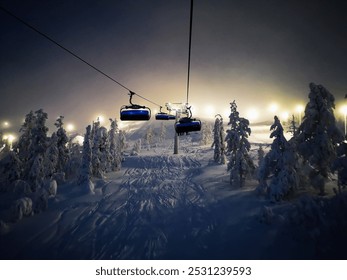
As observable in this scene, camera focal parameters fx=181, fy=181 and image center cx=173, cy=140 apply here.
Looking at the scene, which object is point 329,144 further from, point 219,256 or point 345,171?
→ point 219,256

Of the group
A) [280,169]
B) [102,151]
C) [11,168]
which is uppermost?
[102,151]

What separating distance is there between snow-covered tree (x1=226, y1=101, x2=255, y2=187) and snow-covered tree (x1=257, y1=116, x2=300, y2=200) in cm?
323

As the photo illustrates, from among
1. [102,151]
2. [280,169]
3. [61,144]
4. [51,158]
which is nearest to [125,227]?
[280,169]

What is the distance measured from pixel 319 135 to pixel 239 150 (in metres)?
6.98

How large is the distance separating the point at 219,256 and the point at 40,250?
975 centimetres

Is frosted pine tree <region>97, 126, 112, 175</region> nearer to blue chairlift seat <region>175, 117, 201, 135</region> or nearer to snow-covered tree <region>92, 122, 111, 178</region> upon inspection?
snow-covered tree <region>92, 122, 111, 178</region>

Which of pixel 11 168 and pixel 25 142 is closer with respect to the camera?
pixel 11 168

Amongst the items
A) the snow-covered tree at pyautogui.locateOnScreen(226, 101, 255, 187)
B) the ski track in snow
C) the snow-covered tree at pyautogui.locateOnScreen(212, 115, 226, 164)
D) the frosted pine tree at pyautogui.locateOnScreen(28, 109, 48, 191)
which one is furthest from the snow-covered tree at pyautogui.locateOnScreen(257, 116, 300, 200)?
the frosted pine tree at pyautogui.locateOnScreen(28, 109, 48, 191)

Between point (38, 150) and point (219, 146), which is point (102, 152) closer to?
point (38, 150)

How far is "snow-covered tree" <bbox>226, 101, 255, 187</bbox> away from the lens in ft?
61.1

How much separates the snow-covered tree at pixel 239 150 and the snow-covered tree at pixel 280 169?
3225 millimetres

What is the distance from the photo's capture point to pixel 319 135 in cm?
1407

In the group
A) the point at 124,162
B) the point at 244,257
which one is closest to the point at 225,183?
the point at 244,257

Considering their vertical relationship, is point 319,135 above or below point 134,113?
below
